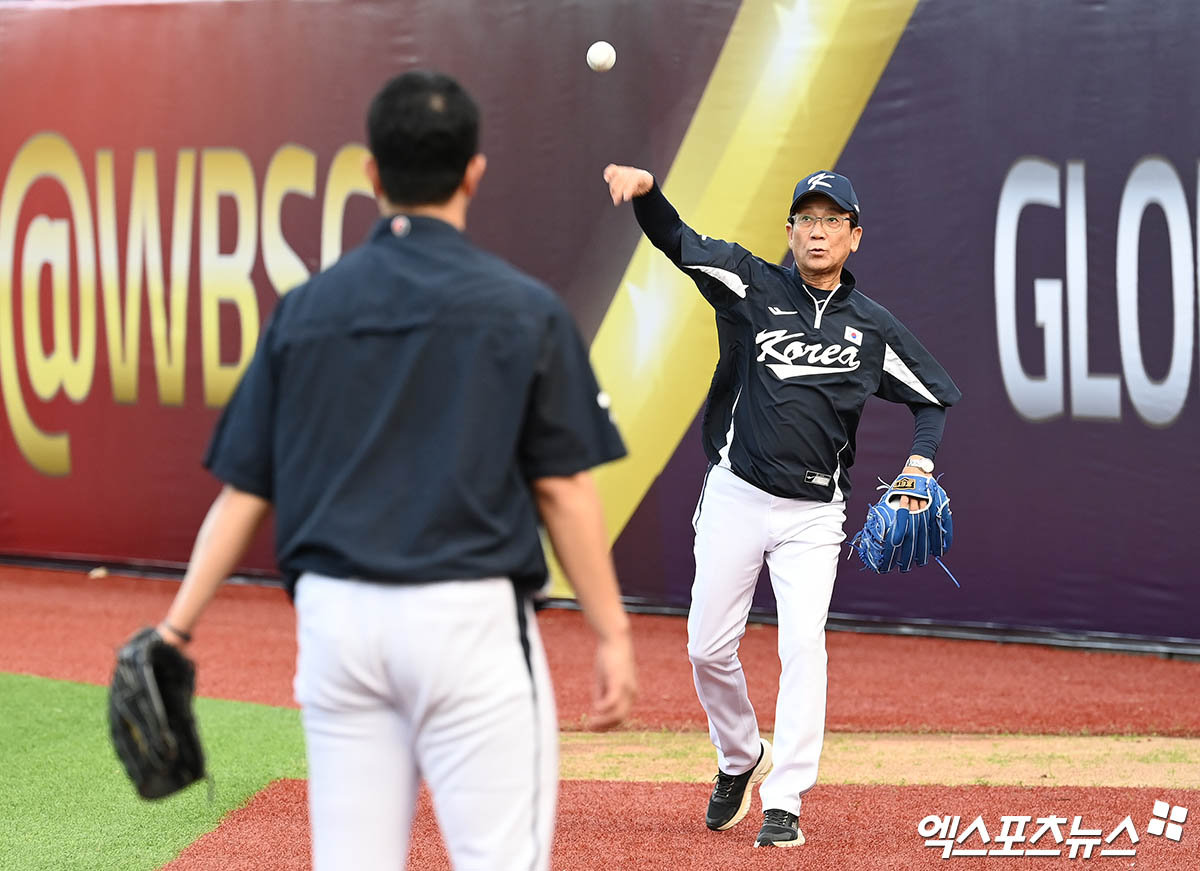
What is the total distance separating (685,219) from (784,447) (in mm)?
4077

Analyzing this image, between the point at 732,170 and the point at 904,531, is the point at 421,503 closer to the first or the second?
the point at 904,531

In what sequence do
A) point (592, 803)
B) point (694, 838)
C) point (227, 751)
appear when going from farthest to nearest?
1. point (227, 751)
2. point (592, 803)
3. point (694, 838)

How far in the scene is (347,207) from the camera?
30.4ft

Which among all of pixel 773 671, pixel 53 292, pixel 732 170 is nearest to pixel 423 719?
pixel 773 671

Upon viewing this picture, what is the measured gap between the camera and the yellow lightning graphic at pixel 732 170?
8.11 m

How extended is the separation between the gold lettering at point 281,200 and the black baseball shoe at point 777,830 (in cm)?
586

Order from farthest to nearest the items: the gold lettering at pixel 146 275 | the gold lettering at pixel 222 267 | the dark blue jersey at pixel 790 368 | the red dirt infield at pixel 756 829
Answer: the gold lettering at pixel 146 275, the gold lettering at pixel 222 267, the dark blue jersey at pixel 790 368, the red dirt infield at pixel 756 829

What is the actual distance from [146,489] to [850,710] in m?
5.32

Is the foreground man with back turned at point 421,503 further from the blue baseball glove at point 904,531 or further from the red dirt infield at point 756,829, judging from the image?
the blue baseball glove at point 904,531

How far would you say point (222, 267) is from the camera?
9617 mm

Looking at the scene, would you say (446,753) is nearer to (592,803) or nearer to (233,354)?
(592,803)

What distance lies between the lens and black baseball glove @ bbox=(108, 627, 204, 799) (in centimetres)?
237

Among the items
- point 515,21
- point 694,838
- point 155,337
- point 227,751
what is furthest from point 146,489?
point 694,838

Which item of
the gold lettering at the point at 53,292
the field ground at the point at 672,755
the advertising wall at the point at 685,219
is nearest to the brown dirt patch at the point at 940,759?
the field ground at the point at 672,755
